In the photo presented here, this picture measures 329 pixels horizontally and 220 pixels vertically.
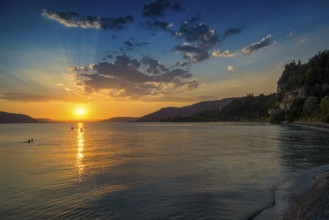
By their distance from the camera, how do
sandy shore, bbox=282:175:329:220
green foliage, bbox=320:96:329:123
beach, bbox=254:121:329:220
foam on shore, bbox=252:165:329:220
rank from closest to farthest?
sandy shore, bbox=282:175:329:220, beach, bbox=254:121:329:220, foam on shore, bbox=252:165:329:220, green foliage, bbox=320:96:329:123

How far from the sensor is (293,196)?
2278 cm

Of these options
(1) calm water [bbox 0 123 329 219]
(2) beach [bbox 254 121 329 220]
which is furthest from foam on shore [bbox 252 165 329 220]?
(1) calm water [bbox 0 123 329 219]

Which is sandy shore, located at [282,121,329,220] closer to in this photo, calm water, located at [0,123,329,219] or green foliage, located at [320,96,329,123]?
calm water, located at [0,123,329,219]

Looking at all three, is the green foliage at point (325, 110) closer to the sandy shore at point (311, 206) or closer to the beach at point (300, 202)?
the beach at point (300, 202)

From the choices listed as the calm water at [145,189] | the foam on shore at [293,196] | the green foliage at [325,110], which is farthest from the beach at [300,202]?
the green foliage at [325,110]

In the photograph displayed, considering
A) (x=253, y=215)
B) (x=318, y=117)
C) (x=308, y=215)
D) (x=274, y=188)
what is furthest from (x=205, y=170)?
(x=318, y=117)

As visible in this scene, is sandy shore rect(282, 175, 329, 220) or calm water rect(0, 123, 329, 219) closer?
sandy shore rect(282, 175, 329, 220)

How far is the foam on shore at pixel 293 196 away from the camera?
18281 mm

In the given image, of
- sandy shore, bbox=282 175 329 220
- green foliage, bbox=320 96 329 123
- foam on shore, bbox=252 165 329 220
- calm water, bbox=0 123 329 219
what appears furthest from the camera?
green foliage, bbox=320 96 329 123

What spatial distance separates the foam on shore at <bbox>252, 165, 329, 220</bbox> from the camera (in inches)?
720

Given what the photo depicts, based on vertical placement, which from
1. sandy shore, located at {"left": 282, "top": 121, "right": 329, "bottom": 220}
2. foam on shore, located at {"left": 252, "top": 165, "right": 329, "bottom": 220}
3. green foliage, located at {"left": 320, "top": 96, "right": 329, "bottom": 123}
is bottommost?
foam on shore, located at {"left": 252, "top": 165, "right": 329, "bottom": 220}

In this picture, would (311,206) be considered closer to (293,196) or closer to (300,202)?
(300,202)

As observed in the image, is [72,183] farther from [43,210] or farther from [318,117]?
[318,117]

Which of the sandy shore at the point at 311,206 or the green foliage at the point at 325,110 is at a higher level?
the green foliage at the point at 325,110
